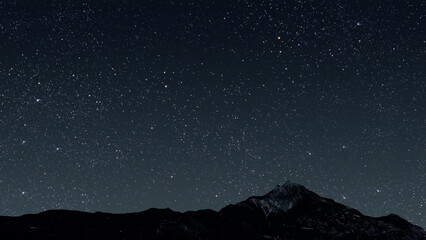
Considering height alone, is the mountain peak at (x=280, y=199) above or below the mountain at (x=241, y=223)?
above

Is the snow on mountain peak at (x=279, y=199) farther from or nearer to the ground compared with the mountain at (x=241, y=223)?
farther from the ground

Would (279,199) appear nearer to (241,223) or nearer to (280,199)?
(280,199)

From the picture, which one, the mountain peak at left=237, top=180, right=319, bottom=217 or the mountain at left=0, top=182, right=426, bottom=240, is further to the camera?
the mountain peak at left=237, top=180, right=319, bottom=217

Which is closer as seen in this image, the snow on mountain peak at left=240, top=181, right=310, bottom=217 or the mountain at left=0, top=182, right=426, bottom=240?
the mountain at left=0, top=182, right=426, bottom=240

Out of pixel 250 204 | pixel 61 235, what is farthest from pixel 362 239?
pixel 61 235

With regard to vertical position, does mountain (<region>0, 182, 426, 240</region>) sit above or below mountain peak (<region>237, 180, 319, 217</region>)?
below

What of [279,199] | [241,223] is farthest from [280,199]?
[241,223]

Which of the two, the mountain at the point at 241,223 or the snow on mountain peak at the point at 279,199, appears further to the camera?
the snow on mountain peak at the point at 279,199

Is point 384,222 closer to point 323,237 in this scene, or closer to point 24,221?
point 323,237
